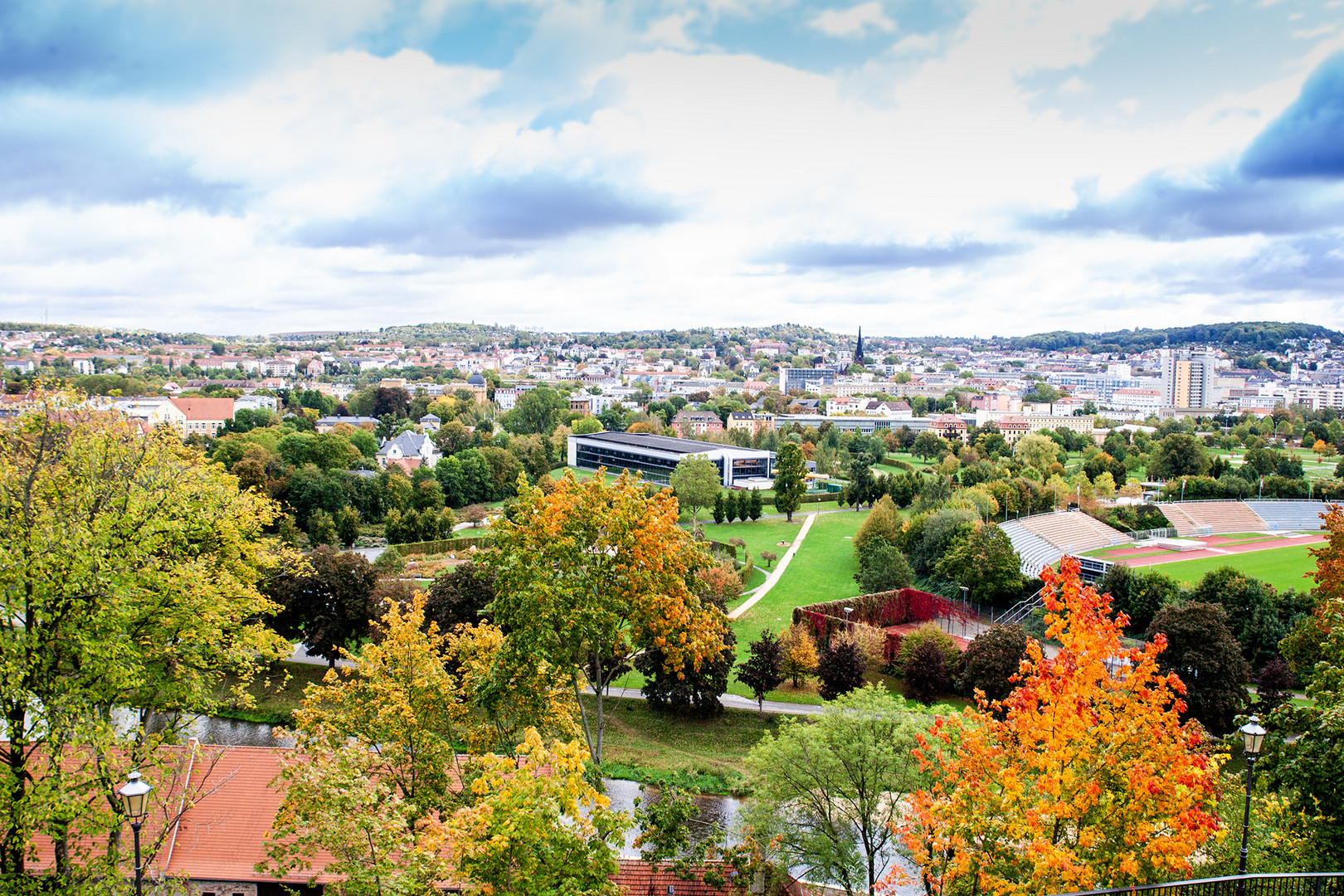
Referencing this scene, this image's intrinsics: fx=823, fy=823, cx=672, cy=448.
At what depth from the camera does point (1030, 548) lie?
Result: 4075 centimetres

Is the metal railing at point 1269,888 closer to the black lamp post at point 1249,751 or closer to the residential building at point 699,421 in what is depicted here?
the black lamp post at point 1249,751

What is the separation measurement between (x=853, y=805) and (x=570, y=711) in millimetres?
5438

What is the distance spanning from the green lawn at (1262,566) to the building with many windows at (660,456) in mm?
31894

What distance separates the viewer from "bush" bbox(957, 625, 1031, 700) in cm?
2373

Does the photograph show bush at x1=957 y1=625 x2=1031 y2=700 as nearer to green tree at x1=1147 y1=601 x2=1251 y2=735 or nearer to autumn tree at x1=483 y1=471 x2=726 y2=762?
green tree at x1=1147 y1=601 x2=1251 y2=735

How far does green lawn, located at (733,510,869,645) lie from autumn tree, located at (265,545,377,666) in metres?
13.7

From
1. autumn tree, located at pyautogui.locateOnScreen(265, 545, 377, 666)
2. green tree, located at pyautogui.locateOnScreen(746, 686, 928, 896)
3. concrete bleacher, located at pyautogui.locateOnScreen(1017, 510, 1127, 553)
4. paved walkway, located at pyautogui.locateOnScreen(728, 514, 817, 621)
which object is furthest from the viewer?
concrete bleacher, located at pyautogui.locateOnScreen(1017, 510, 1127, 553)

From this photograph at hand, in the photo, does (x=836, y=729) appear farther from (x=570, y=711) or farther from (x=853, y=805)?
(x=570, y=711)

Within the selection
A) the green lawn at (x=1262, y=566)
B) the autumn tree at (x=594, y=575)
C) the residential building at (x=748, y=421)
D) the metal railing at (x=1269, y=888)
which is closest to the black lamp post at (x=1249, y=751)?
the metal railing at (x=1269, y=888)

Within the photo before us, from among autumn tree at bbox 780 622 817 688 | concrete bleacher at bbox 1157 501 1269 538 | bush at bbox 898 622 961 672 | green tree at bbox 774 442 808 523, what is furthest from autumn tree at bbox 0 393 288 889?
concrete bleacher at bbox 1157 501 1269 538

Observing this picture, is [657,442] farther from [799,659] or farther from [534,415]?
[799,659]

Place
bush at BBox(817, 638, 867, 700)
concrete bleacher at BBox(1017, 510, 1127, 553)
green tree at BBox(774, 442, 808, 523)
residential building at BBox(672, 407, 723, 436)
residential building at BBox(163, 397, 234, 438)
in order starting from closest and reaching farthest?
bush at BBox(817, 638, 867, 700) → concrete bleacher at BBox(1017, 510, 1127, 553) → green tree at BBox(774, 442, 808, 523) → residential building at BBox(163, 397, 234, 438) → residential building at BBox(672, 407, 723, 436)

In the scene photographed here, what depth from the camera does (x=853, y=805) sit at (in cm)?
1479

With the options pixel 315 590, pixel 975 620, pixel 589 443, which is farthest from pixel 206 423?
pixel 975 620
